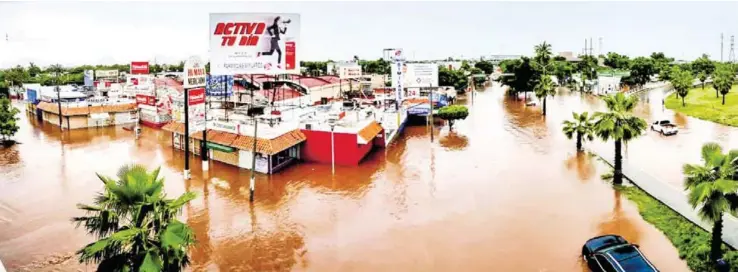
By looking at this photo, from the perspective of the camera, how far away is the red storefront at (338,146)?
1181 inches

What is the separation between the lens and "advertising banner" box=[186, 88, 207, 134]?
2709cm

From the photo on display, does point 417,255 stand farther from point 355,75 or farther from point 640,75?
point 640,75

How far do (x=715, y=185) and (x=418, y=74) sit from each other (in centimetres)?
3241

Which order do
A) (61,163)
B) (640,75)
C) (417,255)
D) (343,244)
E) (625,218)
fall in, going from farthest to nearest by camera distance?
(640,75) < (61,163) < (625,218) < (343,244) < (417,255)

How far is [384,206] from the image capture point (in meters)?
22.7

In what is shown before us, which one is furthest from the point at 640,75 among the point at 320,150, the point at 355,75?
the point at 320,150

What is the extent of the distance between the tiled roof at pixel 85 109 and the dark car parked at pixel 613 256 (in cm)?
4244

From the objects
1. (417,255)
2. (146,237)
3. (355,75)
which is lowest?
(417,255)

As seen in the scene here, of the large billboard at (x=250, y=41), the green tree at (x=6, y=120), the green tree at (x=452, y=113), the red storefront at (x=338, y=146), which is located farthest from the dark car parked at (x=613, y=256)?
the green tree at (x=6, y=120)

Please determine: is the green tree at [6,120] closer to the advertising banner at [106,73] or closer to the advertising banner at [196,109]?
the advertising banner at [196,109]

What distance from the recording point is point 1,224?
20.5 meters

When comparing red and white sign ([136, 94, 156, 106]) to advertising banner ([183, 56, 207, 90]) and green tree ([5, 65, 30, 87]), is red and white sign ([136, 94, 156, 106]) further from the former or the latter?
green tree ([5, 65, 30, 87])

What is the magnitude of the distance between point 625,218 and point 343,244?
10.6 m

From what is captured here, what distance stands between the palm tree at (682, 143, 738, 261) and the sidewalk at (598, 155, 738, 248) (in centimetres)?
A: 153
